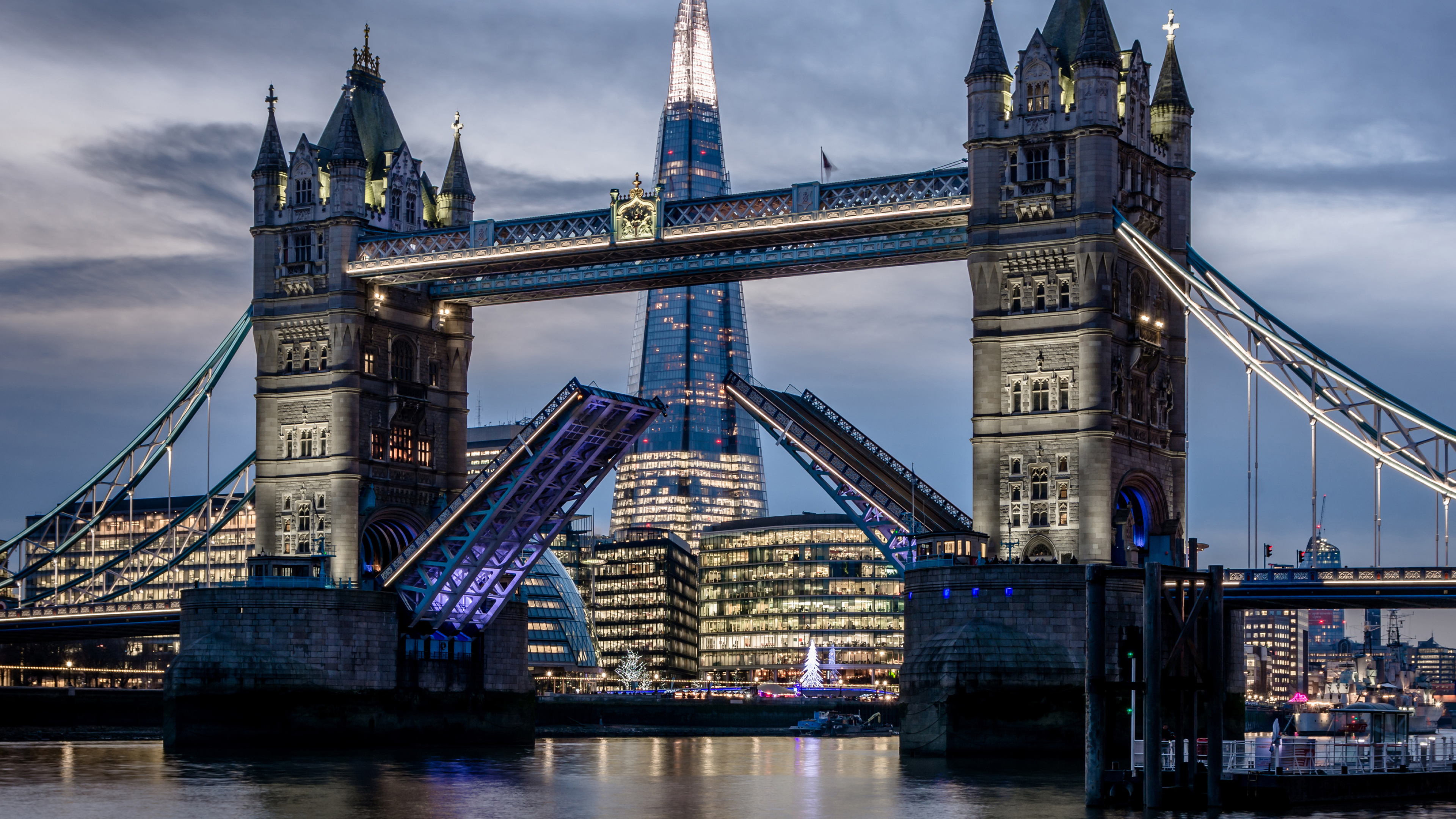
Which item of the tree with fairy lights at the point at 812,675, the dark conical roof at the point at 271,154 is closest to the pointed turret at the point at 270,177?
the dark conical roof at the point at 271,154

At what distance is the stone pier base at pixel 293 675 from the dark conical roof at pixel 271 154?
52.7 ft

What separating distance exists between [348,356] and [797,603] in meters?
79.9

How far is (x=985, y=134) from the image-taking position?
6347 centimetres

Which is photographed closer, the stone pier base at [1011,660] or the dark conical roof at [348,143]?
the stone pier base at [1011,660]

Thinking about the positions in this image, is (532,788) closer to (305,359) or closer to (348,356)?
(348,356)

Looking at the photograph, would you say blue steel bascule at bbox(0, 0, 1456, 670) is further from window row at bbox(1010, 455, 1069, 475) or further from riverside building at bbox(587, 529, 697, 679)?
riverside building at bbox(587, 529, 697, 679)

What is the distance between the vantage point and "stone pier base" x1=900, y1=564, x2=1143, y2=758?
5938 cm

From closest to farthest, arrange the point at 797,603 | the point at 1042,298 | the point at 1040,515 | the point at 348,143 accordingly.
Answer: the point at 1040,515
the point at 1042,298
the point at 348,143
the point at 797,603

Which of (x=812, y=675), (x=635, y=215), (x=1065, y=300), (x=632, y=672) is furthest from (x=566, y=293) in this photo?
(x=632, y=672)

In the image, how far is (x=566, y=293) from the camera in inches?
2886

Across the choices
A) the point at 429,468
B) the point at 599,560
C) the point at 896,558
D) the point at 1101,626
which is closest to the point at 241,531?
the point at 599,560

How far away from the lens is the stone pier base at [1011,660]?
59.4 metres

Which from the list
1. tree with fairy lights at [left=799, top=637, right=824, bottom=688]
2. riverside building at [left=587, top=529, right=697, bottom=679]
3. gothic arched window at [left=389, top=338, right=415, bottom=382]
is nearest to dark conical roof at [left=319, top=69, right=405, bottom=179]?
gothic arched window at [left=389, top=338, right=415, bottom=382]

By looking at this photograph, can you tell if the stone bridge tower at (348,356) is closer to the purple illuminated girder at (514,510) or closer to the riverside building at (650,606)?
the purple illuminated girder at (514,510)
